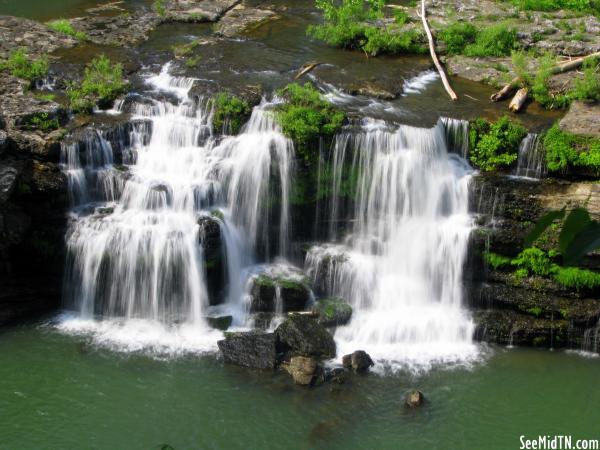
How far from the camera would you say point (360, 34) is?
1973 cm

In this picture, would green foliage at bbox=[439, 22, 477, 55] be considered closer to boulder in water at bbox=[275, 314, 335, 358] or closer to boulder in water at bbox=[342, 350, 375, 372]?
boulder in water at bbox=[275, 314, 335, 358]

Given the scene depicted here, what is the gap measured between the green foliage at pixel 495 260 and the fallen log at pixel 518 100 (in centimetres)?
440

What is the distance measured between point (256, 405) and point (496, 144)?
7504 mm

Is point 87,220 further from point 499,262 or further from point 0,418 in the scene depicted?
point 499,262

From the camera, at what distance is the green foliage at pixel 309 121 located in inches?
547

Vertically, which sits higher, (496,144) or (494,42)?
(494,42)

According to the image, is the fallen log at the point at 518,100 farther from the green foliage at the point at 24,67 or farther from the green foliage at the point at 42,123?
the green foliage at the point at 24,67

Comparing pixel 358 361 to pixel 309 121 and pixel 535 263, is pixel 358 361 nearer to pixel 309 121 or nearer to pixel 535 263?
pixel 535 263

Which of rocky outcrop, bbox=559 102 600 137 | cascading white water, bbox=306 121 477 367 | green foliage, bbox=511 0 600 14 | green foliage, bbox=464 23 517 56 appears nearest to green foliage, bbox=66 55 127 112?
cascading white water, bbox=306 121 477 367

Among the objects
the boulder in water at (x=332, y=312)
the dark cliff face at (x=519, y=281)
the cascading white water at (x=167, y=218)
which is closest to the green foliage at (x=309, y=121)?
the cascading white water at (x=167, y=218)

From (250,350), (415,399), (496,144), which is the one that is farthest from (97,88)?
(415,399)

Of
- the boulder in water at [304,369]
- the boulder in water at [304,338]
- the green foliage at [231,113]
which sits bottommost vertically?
the boulder in water at [304,369]

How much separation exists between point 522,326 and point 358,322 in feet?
10.2

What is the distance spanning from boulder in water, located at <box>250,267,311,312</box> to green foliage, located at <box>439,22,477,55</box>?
33.2ft
